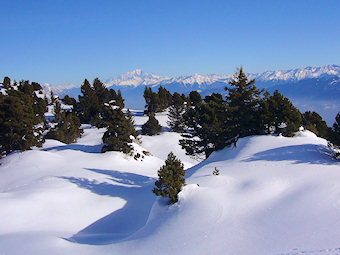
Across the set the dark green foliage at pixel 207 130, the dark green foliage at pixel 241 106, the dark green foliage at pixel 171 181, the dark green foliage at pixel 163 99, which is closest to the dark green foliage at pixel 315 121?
the dark green foliage at pixel 207 130

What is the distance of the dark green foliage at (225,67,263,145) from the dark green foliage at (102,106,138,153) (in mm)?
13669

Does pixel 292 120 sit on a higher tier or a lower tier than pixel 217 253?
higher

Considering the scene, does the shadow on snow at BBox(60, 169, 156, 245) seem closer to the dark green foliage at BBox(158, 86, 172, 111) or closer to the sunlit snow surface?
the sunlit snow surface

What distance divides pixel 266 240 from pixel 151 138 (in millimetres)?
41511

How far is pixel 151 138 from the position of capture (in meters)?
49.2

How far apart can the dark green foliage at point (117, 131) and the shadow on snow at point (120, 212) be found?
7.09m

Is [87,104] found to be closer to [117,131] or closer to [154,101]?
[154,101]

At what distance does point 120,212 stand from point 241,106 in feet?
56.0

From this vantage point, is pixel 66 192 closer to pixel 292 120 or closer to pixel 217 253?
pixel 217 253

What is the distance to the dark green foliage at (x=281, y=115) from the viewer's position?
2197 cm

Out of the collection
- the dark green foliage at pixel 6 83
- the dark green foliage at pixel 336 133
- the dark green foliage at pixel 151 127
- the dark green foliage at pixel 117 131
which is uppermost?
the dark green foliage at pixel 6 83

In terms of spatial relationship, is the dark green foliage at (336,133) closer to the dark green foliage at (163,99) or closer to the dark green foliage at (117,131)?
the dark green foliage at (117,131)

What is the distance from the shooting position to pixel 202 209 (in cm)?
1164

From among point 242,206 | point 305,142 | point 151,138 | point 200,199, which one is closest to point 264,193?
point 242,206
